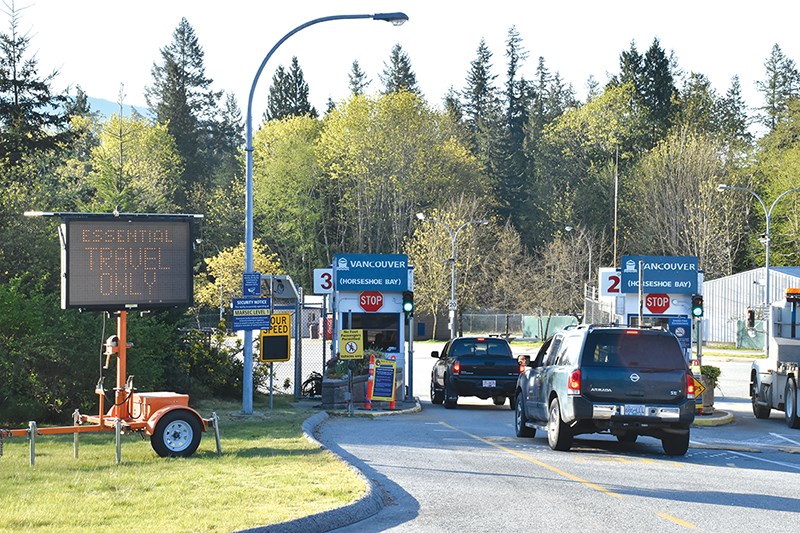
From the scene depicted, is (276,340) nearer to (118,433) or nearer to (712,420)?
(712,420)

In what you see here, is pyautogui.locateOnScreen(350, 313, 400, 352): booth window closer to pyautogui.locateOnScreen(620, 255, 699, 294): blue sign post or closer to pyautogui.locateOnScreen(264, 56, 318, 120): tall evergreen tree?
pyautogui.locateOnScreen(620, 255, 699, 294): blue sign post

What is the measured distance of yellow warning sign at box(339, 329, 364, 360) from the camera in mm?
25656

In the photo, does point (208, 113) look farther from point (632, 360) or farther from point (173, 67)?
point (632, 360)

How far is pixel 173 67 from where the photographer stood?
107 meters

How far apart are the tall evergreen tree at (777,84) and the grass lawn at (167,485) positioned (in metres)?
94.4

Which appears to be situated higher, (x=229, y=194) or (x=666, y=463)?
(x=229, y=194)

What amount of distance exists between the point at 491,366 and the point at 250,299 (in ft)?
24.3

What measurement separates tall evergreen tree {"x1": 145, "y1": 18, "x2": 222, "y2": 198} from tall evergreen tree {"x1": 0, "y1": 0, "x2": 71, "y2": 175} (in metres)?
55.6

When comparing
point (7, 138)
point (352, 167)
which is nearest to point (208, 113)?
point (352, 167)

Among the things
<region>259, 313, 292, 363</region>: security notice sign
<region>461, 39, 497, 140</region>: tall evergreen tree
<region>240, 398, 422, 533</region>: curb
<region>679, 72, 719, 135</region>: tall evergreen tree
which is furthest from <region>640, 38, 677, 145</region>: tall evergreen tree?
<region>240, 398, 422, 533</region>: curb

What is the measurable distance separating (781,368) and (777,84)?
86652 mm

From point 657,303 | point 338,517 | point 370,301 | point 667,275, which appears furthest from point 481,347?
point 338,517

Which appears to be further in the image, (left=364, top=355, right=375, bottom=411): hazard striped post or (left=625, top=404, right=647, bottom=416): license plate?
(left=364, top=355, right=375, bottom=411): hazard striped post

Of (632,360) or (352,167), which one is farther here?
(352,167)
